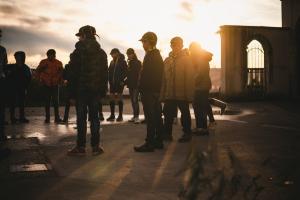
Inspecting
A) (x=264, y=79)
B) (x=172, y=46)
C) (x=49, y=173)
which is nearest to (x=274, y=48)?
(x=264, y=79)

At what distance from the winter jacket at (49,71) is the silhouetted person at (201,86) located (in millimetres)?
4314

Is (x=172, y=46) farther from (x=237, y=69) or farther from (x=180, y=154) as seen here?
(x=237, y=69)

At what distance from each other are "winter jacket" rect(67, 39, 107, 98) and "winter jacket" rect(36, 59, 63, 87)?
538 centimetres

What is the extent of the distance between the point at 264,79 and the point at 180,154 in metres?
17.9

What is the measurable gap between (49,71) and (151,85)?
18.0ft

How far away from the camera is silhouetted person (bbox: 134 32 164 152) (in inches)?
290

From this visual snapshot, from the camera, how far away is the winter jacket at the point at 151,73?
7.41m

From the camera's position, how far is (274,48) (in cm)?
2375

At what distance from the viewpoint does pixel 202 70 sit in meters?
9.46

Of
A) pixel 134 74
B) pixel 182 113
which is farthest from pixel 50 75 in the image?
pixel 182 113

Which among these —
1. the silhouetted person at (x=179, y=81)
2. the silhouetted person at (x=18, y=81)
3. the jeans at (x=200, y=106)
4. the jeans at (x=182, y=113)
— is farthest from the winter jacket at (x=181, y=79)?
the silhouetted person at (x=18, y=81)

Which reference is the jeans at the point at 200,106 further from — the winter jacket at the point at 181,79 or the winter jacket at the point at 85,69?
the winter jacket at the point at 85,69

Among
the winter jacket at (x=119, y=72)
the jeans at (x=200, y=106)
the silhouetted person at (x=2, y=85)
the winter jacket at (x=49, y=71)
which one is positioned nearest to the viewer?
the silhouetted person at (x=2, y=85)

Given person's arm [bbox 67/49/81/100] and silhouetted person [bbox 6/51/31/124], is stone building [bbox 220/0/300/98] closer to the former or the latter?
silhouetted person [bbox 6/51/31/124]
